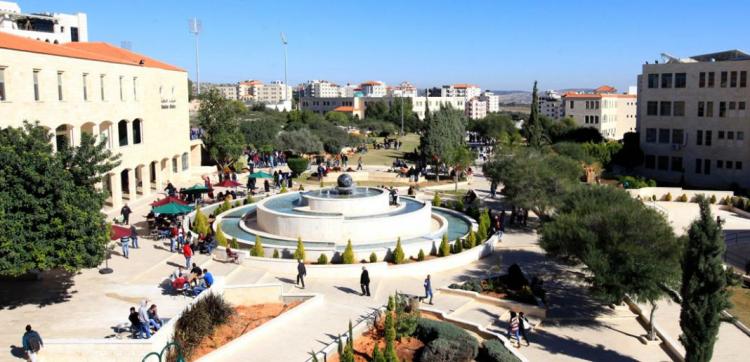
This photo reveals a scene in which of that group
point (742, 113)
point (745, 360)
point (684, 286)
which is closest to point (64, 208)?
point (684, 286)

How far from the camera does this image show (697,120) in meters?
52.4

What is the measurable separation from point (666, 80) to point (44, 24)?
215 feet

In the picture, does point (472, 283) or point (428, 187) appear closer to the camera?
point (472, 283)

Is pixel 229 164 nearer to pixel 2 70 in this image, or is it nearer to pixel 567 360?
pixel 2 70

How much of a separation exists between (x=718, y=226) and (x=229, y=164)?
39.9 metres

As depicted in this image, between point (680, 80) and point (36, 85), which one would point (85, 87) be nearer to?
point (36, 85)

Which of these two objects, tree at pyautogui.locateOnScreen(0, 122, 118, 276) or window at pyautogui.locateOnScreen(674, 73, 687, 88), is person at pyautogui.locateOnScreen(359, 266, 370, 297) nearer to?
tree at pyautogui.locateOnScreen(0, 122, 118, 276)

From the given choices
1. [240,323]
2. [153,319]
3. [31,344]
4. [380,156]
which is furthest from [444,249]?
[380,156]

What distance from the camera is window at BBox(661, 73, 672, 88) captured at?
54125 mm

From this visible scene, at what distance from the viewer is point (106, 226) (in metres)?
19.4

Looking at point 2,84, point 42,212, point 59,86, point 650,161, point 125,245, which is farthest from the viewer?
point 650,161

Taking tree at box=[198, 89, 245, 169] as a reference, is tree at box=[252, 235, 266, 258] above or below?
below

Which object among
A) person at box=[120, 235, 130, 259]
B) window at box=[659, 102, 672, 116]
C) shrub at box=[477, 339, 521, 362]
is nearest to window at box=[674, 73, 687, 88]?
window at box=[659, 102, 672, 116]

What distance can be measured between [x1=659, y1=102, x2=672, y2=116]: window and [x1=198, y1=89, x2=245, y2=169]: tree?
3614cm
